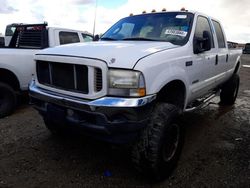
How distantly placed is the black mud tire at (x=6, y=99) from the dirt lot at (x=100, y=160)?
0.30 meters

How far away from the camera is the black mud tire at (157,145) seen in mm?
2705

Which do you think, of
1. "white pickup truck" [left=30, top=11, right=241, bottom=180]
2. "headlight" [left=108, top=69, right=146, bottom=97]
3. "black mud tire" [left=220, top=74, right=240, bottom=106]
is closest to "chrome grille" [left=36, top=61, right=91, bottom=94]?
"white pickup truck" [left=30, top=11, right=241, bottom=180]

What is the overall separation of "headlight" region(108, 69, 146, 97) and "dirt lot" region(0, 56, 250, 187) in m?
0.93

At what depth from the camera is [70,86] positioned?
2.83 m

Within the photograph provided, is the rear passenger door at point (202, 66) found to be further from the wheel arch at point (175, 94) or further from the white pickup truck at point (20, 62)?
the white pickup truck at point (20, 62)

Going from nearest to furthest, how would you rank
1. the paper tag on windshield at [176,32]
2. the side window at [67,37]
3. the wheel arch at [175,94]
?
the wheel arch at [175,94], the paper tag on windshield at [176,32], the side window at [67,37]

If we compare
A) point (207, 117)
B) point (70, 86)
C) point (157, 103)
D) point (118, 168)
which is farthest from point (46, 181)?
point (207, 117)

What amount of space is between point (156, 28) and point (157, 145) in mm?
1943

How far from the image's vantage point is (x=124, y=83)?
2.53m

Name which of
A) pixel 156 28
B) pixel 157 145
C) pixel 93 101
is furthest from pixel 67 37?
pixel 157 145

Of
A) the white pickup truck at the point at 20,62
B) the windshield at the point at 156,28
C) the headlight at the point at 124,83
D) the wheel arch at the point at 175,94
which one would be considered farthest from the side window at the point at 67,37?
the headlight at the point at 124,83

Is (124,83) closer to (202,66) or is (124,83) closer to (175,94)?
(175,94)

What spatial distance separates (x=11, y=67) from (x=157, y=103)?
11.4 feet

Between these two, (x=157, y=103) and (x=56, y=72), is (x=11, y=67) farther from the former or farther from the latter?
(x=157, y=103)
